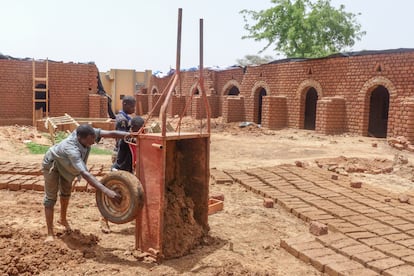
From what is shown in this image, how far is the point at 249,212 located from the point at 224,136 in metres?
10.6

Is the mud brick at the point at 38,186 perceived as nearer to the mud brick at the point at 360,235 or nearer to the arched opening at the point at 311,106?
the mud brick at the point at 360,235

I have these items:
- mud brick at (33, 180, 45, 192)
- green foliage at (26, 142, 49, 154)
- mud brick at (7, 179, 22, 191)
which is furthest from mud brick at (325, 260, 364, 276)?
green foliage at (26, 142, 49, 154)

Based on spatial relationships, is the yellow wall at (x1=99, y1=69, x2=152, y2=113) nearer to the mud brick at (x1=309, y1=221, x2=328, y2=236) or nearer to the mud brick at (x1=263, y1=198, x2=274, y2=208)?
the mud brick at (x1=263, y1=198, x2=274, y2=208)

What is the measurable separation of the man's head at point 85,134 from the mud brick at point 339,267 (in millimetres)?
2445

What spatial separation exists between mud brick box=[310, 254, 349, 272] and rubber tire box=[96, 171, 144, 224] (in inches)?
63.3

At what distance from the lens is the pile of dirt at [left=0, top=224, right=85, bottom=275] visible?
3.35 meters

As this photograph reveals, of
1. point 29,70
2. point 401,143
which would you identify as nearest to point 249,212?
point 401,143

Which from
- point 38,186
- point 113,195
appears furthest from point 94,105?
point 113,195

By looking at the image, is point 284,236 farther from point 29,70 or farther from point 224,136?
point 29,70

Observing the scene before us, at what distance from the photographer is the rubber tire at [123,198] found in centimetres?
349

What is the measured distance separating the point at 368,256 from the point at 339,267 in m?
0.40

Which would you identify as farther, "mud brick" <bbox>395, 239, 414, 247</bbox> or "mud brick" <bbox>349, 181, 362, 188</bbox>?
"mud brick" <bbox>349, 181, 362, 188</bbox>

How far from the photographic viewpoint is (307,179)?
7.03m

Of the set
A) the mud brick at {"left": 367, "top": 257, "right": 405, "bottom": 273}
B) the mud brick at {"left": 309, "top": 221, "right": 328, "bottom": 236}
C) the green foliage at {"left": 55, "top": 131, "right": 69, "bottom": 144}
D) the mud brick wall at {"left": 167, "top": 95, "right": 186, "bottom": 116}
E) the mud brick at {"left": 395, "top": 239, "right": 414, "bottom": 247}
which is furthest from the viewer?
the mud brick wall at {"left": 167, "top": 95, "right": 186, "bottom": 116}
